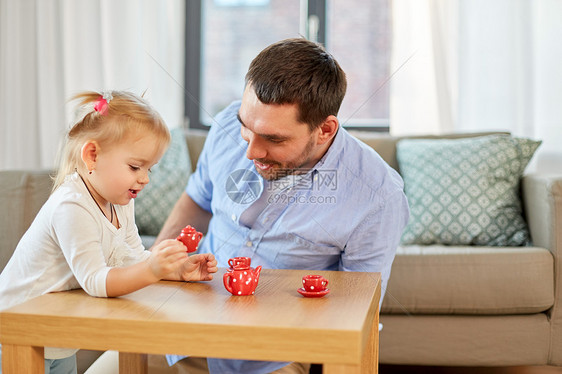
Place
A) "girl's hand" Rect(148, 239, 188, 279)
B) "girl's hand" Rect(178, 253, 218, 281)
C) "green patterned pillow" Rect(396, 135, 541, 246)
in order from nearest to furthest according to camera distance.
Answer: "girl's hand" Rect(148, 239, 188, 279) < "girl's hand" Rect(178, 253, 218, 281) < "green patterned pillow" Rect(396, 135, 541, 246)

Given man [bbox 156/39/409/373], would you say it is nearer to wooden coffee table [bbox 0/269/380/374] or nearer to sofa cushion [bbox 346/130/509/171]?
wooden coffee table [bbox 0/269/380/374]

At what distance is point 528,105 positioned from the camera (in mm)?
3043

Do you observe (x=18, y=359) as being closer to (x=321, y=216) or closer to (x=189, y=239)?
(x=189, y=239)

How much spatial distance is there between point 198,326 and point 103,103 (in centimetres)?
55

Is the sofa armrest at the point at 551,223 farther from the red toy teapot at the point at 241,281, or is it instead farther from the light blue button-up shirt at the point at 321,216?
the red toy teapot at the point at 241,281

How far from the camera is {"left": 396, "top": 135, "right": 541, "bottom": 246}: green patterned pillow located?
93.9 inches

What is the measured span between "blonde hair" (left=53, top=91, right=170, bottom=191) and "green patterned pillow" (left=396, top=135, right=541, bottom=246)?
1.41 metres

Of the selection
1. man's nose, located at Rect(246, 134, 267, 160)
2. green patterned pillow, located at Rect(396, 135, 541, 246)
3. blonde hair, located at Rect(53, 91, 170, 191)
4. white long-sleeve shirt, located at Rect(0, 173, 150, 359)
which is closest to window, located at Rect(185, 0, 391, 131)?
green patterned pillow, located at Rect(396, 135, 541, 246)

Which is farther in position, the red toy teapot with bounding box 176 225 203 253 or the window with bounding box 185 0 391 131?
the window with bounding box 185 0 391 131

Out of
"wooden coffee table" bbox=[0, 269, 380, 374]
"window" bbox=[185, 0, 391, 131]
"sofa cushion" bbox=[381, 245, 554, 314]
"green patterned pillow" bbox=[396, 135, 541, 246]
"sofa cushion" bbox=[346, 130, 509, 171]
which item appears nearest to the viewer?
"wooden coffee table" bbox=[0, 269, 380, 374]

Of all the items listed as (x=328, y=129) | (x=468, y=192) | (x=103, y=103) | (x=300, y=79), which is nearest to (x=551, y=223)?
(x=468, y=192)

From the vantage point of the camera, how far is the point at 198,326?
920 mm

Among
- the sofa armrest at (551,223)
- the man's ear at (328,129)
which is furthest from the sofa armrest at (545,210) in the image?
the man's ear at (328,129)

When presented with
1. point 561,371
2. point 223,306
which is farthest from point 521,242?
point 223,306
